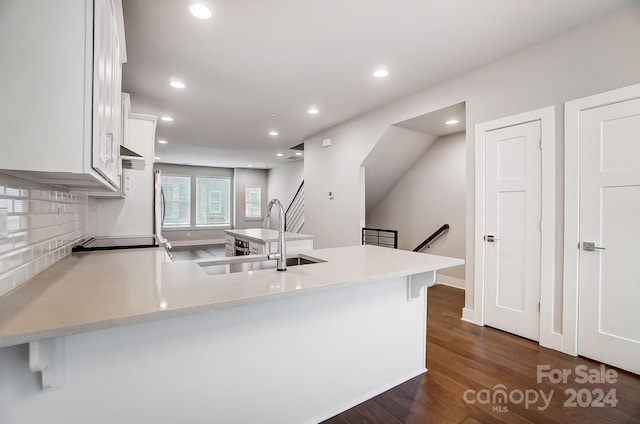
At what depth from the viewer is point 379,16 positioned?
226 cm

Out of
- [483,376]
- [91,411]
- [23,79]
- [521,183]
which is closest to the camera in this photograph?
[23,79]

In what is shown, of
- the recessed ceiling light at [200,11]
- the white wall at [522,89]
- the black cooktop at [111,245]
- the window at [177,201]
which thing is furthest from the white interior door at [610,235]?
the window at [177,201]

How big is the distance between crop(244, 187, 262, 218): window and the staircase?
2.12 m

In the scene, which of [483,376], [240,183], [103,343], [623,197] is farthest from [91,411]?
[240,183]

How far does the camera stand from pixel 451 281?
4.87 meters

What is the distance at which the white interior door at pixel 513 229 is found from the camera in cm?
275

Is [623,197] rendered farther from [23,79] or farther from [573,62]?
[23,79]

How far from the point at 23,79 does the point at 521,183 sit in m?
3.49

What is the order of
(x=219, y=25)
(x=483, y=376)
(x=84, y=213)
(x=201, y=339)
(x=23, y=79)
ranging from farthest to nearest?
(x=84, y=213)
(x=219, y=25)
(x=483, y=376)
(x=201, y=339)
(x=23, y=79)

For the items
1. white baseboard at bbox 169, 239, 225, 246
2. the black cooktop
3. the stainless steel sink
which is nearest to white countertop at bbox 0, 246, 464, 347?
the stainless steel sink

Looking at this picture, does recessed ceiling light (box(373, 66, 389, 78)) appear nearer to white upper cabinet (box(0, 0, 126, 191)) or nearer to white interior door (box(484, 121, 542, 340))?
white interior door (box(484, 121, 542, 340))

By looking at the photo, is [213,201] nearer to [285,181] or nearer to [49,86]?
[285,181]

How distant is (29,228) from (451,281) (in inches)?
202

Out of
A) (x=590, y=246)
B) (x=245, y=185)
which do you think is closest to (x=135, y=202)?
(x=590, y=246)
